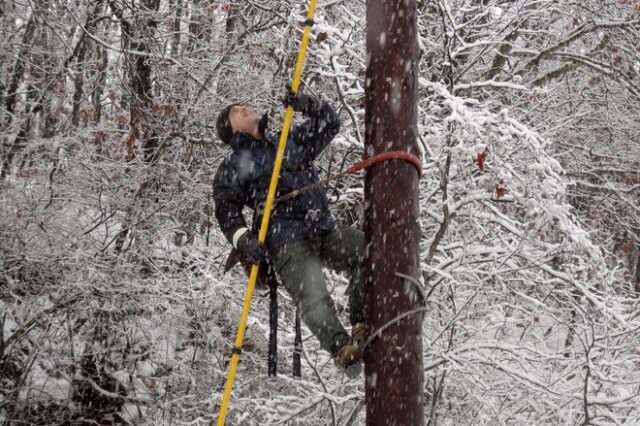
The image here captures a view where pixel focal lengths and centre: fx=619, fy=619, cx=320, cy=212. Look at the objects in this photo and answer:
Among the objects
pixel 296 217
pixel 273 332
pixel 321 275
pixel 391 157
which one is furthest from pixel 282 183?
pixel 391 157

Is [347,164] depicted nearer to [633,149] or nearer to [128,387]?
[128,387]

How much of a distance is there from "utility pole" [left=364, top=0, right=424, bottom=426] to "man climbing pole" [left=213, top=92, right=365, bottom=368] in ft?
1.60

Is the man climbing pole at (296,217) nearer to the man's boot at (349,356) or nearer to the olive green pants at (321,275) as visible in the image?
the olive green pants at (321,275)

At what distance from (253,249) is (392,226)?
924mm

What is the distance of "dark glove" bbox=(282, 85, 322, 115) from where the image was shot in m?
3.30

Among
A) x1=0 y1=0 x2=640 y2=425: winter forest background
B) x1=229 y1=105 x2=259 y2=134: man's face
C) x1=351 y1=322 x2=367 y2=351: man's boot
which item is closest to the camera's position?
x1=351 y1=322 x2=367 y2=351: man's boot

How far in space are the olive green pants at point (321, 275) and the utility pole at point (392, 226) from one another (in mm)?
467

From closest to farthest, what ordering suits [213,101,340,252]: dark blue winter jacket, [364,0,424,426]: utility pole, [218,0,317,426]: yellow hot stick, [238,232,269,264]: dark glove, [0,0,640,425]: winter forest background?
[364,0,424,426]: utility pole → [218,0,317,426]: yellow hot stick → [238,232,269,264]: dark glove → [213,101,340,252]: dark blue winter jacket → [0,0,640,425]: winter forest background

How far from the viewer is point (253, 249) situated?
3281 millimetres

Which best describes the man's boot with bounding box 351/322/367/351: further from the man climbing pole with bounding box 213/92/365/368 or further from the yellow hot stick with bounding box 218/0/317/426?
the yellow hot stick with bounding box 218/0/317/426

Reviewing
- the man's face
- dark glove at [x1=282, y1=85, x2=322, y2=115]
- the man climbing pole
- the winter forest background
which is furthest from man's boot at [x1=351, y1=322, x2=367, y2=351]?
the winter forest background

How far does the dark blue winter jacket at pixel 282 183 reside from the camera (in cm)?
350

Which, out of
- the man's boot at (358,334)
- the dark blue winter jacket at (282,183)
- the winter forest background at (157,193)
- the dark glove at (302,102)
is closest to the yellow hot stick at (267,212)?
the dark glove at (302,102)

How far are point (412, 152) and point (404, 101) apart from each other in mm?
226
